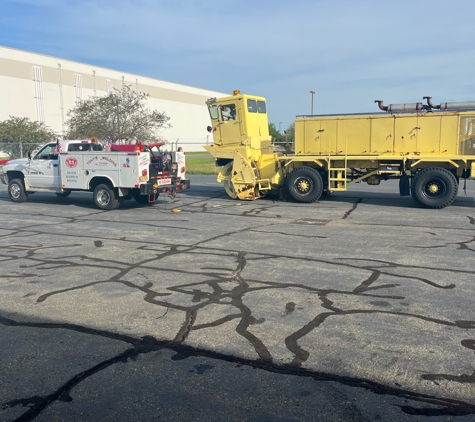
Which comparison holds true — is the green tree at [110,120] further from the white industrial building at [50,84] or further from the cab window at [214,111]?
the cab window at [214,111]

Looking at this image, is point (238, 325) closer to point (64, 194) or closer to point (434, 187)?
point (434, 187)

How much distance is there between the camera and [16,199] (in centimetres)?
1639

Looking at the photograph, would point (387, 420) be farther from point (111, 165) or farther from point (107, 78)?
point (107, 78)

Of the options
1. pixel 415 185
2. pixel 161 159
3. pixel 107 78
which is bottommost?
pixel 415 185

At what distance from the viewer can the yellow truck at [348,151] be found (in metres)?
14.1

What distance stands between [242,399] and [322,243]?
6.03m

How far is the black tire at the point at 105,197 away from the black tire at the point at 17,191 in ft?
11.5

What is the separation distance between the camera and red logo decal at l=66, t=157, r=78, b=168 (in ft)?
47.7

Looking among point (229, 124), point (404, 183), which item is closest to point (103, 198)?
point (229, 124)

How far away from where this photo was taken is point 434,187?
46.5 feet

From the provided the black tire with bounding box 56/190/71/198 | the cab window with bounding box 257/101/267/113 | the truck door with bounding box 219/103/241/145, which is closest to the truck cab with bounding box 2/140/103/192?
the black tire with bounding box 56/190/71/198

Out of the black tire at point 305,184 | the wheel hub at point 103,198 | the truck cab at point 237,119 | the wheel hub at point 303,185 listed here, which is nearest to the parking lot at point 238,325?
the wheel hub at point 103,198

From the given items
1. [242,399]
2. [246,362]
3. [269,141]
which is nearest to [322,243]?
[246,362]

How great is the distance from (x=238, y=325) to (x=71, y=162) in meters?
11.0
